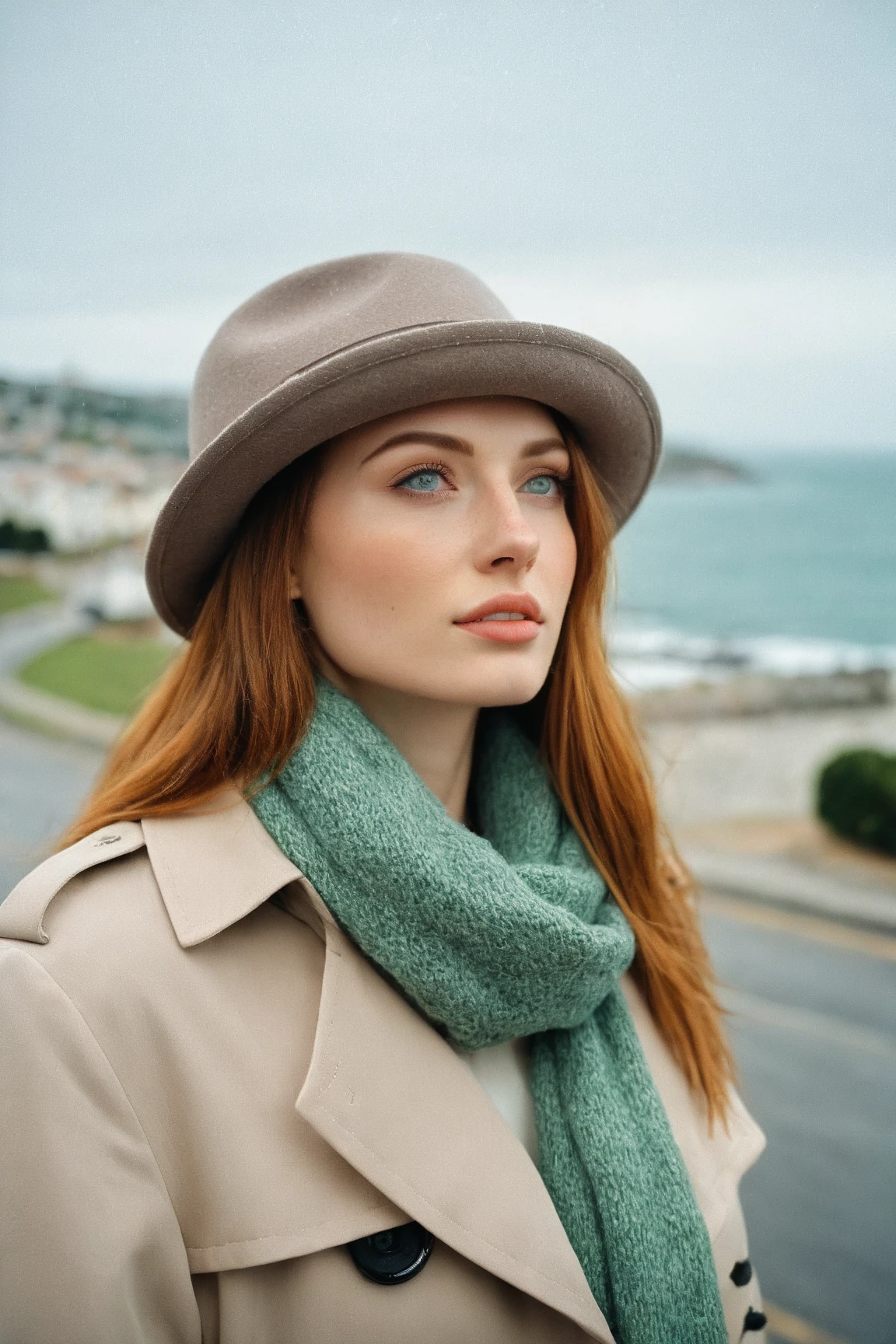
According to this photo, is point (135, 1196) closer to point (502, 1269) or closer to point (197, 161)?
point (502, 1269)

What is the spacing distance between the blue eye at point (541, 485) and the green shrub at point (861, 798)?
6552 mm

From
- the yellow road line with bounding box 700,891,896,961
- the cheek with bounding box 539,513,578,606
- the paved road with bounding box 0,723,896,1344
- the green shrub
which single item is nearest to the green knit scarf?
the cheek with bounding box 539,513,578,606

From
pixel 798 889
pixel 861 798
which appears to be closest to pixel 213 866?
pixel 798 889

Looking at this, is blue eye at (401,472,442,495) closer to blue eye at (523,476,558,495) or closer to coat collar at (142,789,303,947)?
blue eye at (523,476,558,495)

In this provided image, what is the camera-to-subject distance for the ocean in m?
21.2

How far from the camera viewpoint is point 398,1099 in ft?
4.23

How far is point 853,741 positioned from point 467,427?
13.8m

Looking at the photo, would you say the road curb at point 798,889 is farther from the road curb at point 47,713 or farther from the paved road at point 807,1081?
the road curb at point 47,713

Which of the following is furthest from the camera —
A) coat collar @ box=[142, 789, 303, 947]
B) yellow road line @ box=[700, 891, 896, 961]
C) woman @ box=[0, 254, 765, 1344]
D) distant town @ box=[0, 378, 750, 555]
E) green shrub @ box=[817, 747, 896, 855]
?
green shrub @ box=[817, 747, 896, 855]

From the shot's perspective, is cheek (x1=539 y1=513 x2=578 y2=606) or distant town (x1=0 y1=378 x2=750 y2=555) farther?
distant town (x1=0 y1=378 x2=750 y2=555)

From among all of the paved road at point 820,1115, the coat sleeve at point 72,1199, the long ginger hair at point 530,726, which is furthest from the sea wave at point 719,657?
the coat sleeve at point 72,1199

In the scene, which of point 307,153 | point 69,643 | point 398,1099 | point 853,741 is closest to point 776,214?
point 307,153

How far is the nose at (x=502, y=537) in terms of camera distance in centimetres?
139

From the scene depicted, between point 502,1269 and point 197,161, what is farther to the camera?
point 197,161
